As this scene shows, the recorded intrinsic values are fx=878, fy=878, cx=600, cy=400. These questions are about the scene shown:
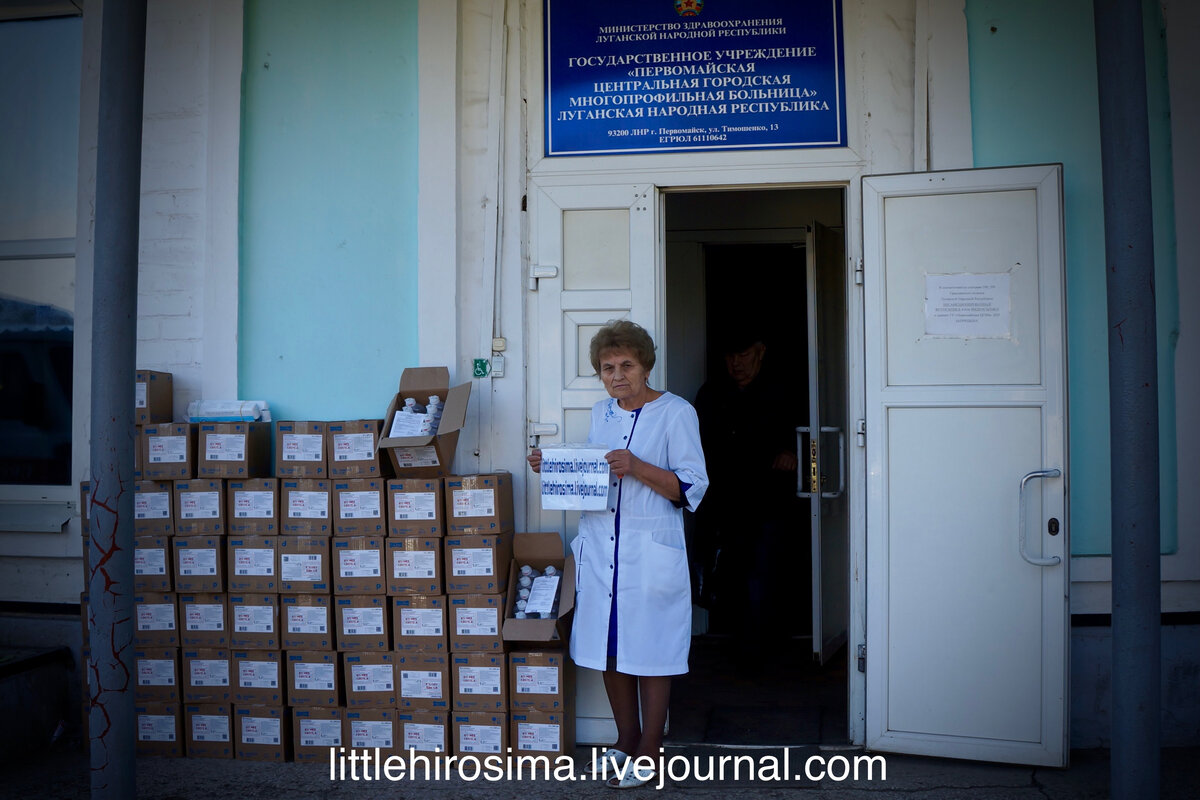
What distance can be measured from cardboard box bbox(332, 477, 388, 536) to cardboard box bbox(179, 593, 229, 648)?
68cm

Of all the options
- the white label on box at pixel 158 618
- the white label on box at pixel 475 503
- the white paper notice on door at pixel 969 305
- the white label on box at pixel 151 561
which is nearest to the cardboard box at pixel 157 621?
the white label on box at pixel 158 618

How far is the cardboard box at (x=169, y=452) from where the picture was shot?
13.5 ft

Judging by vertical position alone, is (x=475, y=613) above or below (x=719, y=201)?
below

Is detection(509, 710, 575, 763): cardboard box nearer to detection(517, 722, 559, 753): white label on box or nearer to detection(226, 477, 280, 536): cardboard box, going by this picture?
detection(517, 722, 559, 753): white label on box

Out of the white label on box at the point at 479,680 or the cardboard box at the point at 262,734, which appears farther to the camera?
the cardboard box at the point at 262,734

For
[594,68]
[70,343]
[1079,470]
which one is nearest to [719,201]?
[594,68]

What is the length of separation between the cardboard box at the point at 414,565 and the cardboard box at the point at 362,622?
11 centimetres

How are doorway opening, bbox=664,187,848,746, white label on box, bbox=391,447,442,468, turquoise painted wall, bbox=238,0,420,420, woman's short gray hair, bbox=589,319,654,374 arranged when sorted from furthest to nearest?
doorway opening, bbox=664,187,848,746, turquoise painted wall, bbox=238,0,420,420, white label on box, bbox=391,447,442,468, woman's short gray hair, bbox=589,319,654,374

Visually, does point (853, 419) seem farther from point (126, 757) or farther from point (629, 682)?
point (126, 757)

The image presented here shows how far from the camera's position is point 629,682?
149 inches

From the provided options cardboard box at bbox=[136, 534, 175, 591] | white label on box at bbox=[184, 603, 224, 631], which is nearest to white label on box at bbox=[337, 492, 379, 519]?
white label on box at bbox=[184, 603, 224, 631]

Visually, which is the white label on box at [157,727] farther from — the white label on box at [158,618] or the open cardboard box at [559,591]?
the open cardboard box at [559,591]

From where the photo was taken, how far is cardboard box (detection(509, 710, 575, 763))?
3.89 metres

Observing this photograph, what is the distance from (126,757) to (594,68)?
3.57 meters
